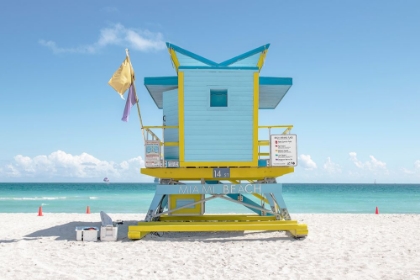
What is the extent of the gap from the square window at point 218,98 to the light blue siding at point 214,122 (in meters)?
0.18

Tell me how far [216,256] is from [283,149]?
431 centimetres

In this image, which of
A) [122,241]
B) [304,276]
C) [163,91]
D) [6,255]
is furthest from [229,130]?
[6,255]

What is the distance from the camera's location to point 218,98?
13.1 m

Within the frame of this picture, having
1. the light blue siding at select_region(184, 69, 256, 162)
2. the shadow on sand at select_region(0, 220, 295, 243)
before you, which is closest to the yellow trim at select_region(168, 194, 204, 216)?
the shadow on sand at select_region(0, 220, 295, 243)

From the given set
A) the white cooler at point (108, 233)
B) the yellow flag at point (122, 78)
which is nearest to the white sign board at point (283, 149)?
the yellow flag at point (122, 78)

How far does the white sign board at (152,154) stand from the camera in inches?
504

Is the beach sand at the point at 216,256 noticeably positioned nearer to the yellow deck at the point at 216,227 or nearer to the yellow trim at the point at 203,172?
the yellow deck at the point at 216,227

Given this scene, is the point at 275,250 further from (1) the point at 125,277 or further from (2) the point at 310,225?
(2) the point at 310,225

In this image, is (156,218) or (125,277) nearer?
(125,277)

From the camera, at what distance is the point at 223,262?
9562 mm

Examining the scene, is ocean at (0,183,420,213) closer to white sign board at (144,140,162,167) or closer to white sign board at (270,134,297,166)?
white sign board at (270,134,297,166)

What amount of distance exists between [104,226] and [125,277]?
4.61 m

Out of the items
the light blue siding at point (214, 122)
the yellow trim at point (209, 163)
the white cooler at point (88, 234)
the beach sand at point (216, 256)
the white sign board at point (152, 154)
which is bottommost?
the beach sand at point (216, 256)

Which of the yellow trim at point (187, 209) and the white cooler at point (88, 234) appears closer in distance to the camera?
the white cooler at point (88, 234)
